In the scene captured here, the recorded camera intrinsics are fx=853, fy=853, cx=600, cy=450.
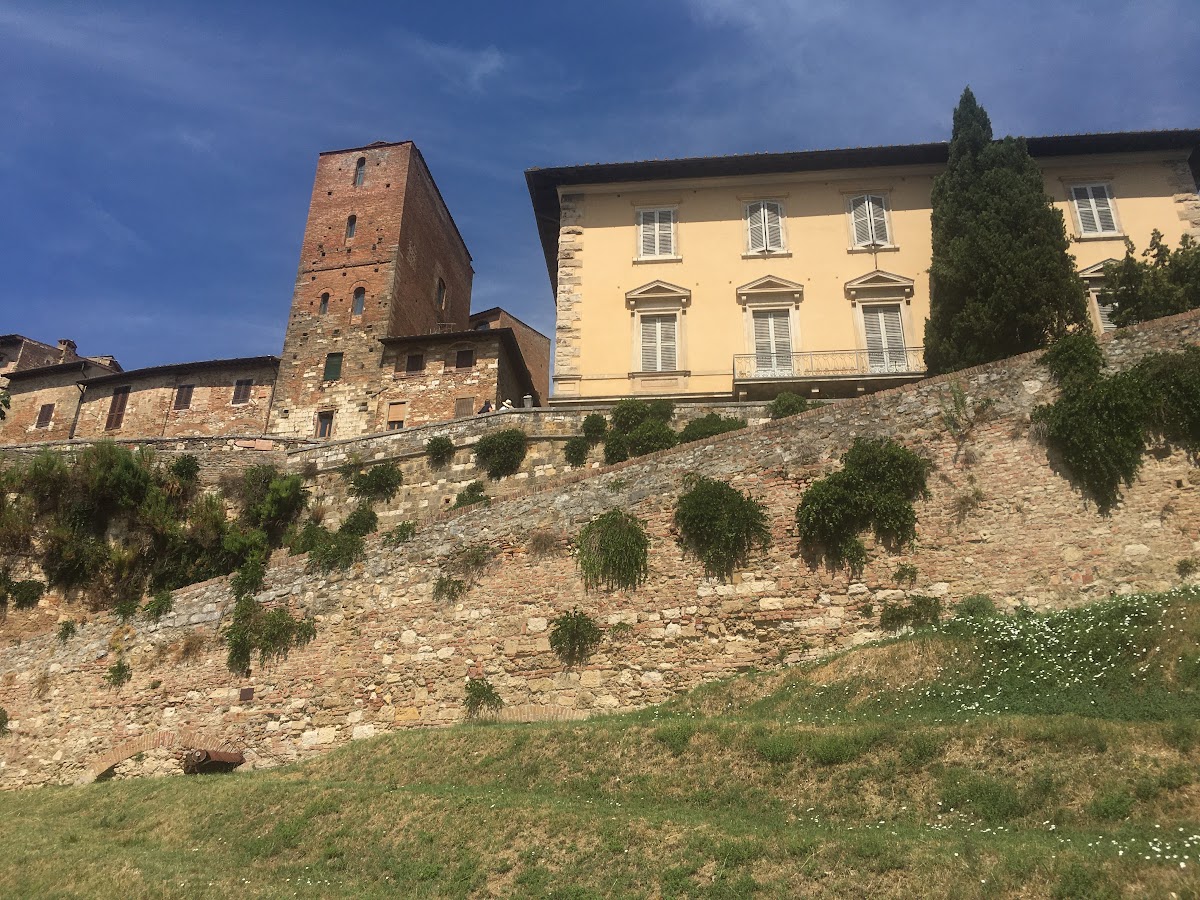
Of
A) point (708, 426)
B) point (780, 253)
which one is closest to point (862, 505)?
point (708, 426)

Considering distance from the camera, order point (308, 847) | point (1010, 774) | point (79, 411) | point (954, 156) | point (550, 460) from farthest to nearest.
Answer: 1. point (79, 411)
2. point (954, 156)
3. point (550, 460)
4. point (308, 847)
5. point (1010, 774)

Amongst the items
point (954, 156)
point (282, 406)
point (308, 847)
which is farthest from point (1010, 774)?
point (282, 406)

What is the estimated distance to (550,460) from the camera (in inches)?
970

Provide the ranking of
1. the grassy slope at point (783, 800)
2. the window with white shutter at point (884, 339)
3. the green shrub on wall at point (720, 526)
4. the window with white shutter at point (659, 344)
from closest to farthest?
the grassy slope at point (783, 800) < the green shrub on wall at point (720, 526) < the window with white shutter at point (884, 339) < the window with white shutter at point (659, 344)

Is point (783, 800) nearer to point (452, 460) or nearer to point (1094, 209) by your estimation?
point (452, 460)

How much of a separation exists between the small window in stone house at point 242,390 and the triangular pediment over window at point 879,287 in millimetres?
24334

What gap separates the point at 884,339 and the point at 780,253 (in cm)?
466

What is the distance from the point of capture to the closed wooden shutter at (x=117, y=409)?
36.7m

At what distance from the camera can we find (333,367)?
115 ft

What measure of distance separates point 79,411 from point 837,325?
32438 millimetres

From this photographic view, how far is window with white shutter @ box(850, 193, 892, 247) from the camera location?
95.8ft

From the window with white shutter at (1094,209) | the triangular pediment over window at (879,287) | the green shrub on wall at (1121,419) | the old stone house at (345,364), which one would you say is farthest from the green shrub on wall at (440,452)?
the window with white shutter at (1094,209)

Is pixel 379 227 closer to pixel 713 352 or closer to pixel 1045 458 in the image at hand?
pixel 713 352

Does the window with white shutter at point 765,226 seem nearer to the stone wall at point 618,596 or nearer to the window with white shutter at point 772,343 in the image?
the window with white shutter at point 772,343
